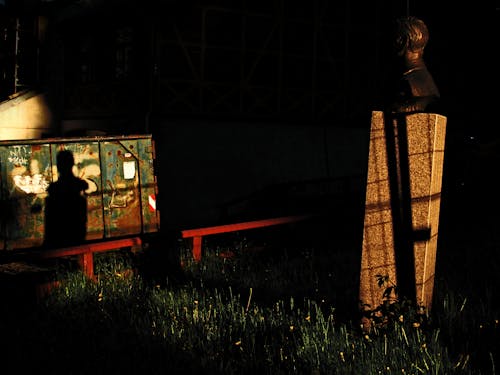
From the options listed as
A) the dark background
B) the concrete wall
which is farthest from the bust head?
the concrete wall

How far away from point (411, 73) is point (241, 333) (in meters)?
2.56

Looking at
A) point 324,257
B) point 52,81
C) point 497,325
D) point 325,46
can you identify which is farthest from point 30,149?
A: point 325,46

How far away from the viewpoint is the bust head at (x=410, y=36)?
4816mm

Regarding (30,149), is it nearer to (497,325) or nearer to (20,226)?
(20,226)

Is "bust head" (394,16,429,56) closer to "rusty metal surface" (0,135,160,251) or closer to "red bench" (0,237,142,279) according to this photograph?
"red bench" (0,237,142,279)

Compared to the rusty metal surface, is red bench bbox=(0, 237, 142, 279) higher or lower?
lower

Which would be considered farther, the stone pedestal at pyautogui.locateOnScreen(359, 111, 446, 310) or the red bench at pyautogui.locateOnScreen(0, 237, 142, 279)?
the red bench at pyautogui.locateOnScreen(0, 237, 142, 279)

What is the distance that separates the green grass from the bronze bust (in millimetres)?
1679

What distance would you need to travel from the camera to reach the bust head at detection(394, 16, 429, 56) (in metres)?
4.82

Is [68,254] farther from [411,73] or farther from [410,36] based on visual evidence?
[410,36]

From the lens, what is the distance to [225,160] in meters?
16.8

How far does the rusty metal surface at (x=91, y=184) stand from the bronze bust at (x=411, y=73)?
623cm

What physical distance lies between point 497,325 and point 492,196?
6806 mm

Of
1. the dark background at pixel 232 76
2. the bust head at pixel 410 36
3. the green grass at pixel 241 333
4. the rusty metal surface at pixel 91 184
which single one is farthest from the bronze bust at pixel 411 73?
the dark background at pixel 232 76
